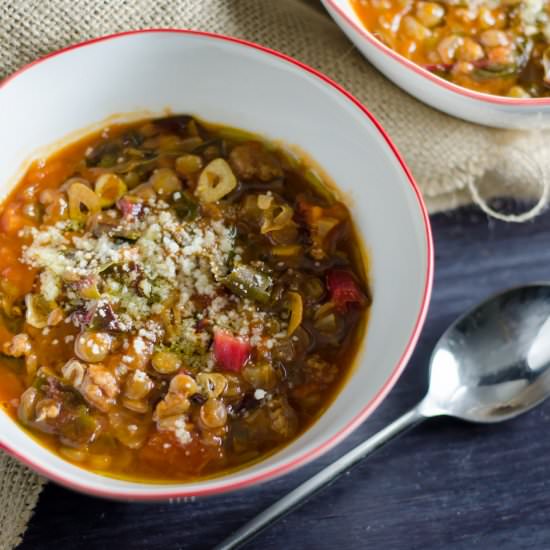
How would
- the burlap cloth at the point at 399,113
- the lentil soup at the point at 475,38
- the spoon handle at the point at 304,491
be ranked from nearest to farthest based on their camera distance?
1. the spoon handle at the point at 304,491
2. the burlap cloth at the point at 399,113
3. the lentil soup at the point at 475,38

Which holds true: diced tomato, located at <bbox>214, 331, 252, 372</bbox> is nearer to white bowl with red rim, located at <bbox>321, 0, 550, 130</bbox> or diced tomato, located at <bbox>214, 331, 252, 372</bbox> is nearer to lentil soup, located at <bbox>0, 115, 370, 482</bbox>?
lentil soup, located at <bbox>0, 115, 370, 482</bbox>

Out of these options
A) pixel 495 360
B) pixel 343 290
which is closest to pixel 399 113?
pixel 343 290

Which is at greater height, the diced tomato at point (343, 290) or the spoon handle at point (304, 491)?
the diced tomato at point (343, 290)

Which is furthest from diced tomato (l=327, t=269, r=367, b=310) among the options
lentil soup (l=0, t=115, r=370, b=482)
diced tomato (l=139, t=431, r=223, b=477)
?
diced tomato (l=139, t=431, r=223, b=477)

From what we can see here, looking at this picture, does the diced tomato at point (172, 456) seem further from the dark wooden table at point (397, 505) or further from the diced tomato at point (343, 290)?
the diced tomato at point (343, 290)

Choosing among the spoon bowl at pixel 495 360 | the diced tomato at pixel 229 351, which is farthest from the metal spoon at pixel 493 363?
the diced tomato at pixel 229 351

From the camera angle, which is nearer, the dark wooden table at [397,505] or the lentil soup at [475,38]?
the dark wooden table at [397,505]

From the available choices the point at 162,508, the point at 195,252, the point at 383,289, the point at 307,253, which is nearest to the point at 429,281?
the point at 383,289

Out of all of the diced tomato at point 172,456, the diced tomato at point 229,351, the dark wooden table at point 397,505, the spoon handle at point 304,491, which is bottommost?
the dark wooden table at point 397,505

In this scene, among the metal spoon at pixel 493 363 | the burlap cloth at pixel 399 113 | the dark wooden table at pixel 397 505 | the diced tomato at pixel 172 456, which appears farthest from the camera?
the burlap cloth at pixel 399 113
